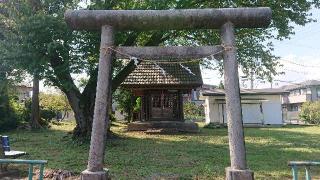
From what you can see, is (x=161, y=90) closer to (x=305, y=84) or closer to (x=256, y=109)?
(x=256, y=109)

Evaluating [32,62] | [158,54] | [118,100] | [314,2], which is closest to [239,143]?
[158,54]

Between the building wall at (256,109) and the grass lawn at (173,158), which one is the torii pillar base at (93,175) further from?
the building wall at (256,109)

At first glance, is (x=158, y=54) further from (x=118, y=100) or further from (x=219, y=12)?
(x=118, y=100)

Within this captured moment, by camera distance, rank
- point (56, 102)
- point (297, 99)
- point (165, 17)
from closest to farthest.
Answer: point (165, 17) → point (56, 102) → point (297, 99)

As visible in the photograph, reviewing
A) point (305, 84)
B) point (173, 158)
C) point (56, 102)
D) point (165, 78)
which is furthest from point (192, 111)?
point (173, 158)

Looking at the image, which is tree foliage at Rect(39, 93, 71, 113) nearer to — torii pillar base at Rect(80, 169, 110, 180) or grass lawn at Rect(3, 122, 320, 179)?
grass lawn at Rect(3, 122, 320, 179)

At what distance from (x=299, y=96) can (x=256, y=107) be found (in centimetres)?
2864

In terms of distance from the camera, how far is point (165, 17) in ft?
26.5

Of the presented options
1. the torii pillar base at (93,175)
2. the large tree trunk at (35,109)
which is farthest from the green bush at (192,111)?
the torii pillar base at (93,175)

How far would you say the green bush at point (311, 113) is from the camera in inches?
1519

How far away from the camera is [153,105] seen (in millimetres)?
27766

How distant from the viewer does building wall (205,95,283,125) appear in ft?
121

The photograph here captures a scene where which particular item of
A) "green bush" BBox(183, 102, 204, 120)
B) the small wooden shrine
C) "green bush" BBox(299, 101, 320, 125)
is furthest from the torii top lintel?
"green bush" BBox(183, 102, 204, 120)

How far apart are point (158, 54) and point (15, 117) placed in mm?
23932
